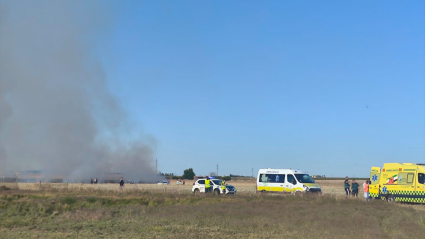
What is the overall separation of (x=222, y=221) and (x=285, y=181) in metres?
16.5

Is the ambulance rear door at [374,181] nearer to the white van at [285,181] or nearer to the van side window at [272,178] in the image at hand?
the white van at [285,181]

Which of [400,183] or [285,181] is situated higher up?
[400,183]

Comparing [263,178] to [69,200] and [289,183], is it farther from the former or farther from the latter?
[69,200]

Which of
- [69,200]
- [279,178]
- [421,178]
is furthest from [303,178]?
[69,200]

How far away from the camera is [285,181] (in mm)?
33906

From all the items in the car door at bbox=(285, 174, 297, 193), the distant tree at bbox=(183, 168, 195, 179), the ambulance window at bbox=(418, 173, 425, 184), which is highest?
the ambulance window at bbox=(418, 173, 425, 184)

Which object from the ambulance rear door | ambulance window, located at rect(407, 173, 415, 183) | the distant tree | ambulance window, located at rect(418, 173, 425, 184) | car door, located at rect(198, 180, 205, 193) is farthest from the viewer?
the distant tree

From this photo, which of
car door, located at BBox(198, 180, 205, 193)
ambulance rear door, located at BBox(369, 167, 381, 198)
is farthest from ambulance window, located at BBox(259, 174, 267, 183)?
ambulance rear door, located at BBox(369, 167, 381, 198)

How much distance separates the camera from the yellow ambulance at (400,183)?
1109 inches

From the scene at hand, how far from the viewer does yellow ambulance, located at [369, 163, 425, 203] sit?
92.4 feet

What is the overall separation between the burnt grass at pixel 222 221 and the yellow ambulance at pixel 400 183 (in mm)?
5912

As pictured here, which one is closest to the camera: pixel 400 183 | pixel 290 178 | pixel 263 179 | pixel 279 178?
pixel 400 183

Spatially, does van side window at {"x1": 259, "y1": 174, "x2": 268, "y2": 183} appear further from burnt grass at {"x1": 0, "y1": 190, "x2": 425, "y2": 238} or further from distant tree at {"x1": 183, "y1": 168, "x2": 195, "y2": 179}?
distant tree at {"x1": 183, "y1": 168, "x2": 195, "y2": 179}

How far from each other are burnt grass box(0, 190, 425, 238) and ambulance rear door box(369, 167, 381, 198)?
243 inches
